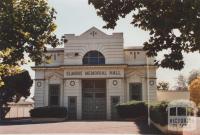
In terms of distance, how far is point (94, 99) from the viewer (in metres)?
45.6

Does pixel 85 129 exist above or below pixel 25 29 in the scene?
below

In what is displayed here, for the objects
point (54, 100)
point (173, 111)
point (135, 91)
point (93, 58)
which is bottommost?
point (173, 111)

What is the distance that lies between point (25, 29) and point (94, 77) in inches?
1326

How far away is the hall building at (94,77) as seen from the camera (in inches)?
1753

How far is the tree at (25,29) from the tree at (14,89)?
3456 centimetres

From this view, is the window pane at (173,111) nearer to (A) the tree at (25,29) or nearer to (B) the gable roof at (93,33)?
(A) the tree at (25,29)

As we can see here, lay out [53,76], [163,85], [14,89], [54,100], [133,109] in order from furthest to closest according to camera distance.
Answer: [163,85] → [14,89] → [53,76] → [54,100] → [133,109]

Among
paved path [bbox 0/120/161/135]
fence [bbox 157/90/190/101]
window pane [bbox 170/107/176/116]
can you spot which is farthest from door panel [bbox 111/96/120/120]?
window pane [bbox 170/107/176/116]

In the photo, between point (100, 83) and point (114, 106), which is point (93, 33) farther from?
point (114, 106)

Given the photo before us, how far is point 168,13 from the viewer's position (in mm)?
10539

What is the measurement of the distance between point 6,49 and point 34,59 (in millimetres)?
1647

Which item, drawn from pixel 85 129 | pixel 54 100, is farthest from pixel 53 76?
pixel 85 129

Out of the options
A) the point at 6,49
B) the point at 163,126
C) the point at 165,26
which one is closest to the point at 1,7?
the point at 6,49

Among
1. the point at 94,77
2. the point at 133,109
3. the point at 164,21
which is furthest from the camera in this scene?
the point at 94,77
